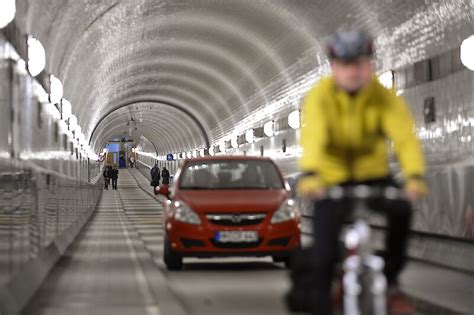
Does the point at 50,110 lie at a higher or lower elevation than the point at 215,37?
lower

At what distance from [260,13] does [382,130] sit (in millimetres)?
21468

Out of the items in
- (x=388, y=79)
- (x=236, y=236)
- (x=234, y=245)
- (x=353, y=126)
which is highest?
(x=388, y=79)

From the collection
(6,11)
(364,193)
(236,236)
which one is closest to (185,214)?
(236,236)

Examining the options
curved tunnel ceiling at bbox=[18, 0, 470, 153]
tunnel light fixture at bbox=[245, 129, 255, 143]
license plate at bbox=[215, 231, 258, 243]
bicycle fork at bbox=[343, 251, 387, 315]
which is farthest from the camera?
tunnel light fixture at bbox=[245, 129, 255, 143]

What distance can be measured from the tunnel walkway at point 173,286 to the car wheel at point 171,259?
135 mm

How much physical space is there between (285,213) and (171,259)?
1.68 m

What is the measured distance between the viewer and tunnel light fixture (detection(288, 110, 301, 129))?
32031mm

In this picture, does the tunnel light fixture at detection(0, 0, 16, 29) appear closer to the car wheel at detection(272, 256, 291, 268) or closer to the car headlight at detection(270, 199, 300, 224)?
the car headlight at detection(270, 199, 300, 224)

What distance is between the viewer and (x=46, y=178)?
16844 millimetres

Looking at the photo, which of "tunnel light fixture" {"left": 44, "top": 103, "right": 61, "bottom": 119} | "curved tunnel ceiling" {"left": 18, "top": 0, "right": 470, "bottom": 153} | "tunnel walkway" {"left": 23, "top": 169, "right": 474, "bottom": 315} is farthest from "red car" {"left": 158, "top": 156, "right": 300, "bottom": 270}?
"tunnel light fixture" {"left": 44, "top": 103, "right": 61, "bottom": 119}

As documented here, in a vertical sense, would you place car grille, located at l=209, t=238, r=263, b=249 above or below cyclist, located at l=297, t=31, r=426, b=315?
below

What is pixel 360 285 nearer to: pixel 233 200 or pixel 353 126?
pixel 353 126

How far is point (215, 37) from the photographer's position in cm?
3462

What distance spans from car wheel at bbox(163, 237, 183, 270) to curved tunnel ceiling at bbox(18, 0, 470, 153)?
3908mm
